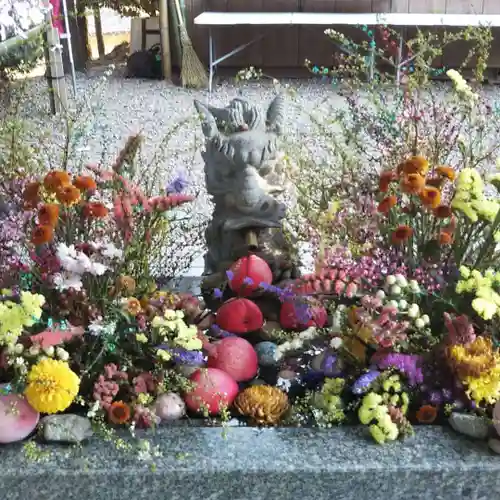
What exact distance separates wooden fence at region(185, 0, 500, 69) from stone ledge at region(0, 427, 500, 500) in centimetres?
532

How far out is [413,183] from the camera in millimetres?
1111

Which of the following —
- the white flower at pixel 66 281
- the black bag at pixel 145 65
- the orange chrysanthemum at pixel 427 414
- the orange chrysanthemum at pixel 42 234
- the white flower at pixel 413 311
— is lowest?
the black bag at pixel 145 65

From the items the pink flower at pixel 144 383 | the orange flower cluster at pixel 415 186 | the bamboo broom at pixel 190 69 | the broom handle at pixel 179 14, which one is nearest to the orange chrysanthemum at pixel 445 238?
the orange flower cluster at pixel 415 186

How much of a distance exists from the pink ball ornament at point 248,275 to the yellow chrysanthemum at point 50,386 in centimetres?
48

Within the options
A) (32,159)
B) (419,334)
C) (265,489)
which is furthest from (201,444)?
(32,159)

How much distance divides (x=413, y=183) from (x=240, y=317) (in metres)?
0.49

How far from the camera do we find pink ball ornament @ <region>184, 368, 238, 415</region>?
1.18m

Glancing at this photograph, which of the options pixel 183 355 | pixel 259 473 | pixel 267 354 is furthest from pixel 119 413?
pixel 267 354

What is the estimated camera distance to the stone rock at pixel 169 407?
1.16 meters

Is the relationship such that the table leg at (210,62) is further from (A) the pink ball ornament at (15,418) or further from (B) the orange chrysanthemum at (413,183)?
(A) the pink ball ornament at (15,418)

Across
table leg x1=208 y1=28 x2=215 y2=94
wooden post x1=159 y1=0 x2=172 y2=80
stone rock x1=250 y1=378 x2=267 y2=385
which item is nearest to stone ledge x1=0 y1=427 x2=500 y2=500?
stone rock x1=250 y1=378 x2=267 y2=385

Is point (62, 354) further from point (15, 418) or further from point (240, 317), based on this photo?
point (240, 317)

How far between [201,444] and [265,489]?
5.0 inches

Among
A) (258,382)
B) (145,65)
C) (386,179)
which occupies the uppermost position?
(386,179)
